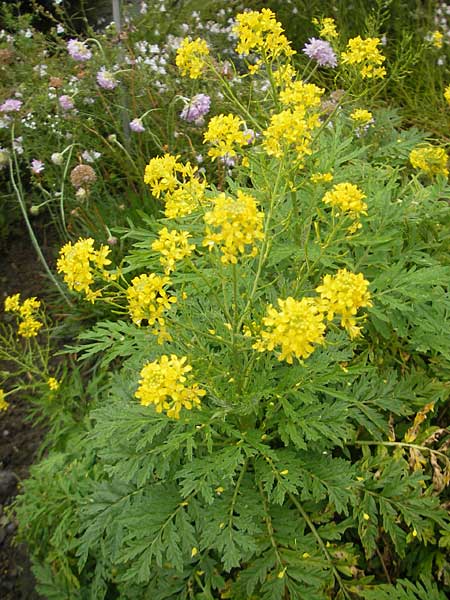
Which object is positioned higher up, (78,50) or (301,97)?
(301,97)

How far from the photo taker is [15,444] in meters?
3.16

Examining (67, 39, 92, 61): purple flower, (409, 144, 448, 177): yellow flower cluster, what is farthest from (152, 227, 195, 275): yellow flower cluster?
(67, 39, 92, 61): purple flower

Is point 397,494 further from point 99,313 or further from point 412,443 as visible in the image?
point 99,313

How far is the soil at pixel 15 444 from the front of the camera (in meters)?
2.63

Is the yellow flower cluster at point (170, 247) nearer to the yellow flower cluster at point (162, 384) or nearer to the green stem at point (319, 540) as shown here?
the yellow flower cluster at point (162, 384)

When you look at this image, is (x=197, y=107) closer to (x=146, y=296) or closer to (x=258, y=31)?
(x=258, y=31)

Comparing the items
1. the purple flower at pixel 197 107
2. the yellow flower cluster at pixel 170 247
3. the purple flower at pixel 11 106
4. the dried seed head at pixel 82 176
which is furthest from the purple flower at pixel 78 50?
the yellow flower cluster at pixel 170 247

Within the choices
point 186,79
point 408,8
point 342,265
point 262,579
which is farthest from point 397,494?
point 408,8

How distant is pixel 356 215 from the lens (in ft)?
5.35

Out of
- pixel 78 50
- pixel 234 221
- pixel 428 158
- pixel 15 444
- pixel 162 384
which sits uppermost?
pixel 234 221

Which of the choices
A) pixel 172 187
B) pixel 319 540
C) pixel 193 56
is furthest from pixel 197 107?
pixel 319 540

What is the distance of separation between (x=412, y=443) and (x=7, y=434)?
2.20 metres

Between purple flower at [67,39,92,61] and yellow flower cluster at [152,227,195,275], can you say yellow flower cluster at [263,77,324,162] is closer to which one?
yellow flower cluster at [152,227,195,275]

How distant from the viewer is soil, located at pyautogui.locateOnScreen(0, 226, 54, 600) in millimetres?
2627
